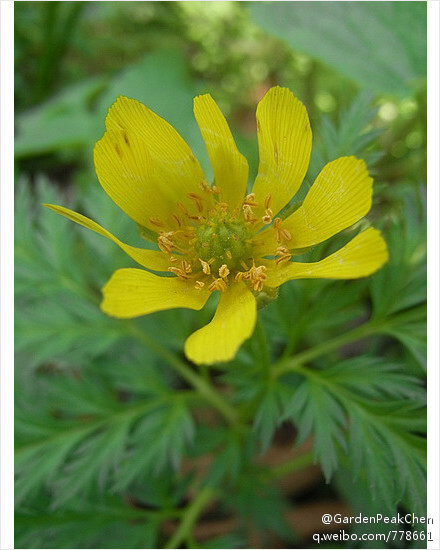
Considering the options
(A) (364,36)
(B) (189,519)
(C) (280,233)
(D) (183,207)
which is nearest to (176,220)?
(D) (183,207)

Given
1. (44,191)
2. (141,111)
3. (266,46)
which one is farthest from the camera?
(266,46)

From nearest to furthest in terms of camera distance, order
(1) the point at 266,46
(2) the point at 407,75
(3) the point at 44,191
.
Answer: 1. (3) the point at 44,191
2. (2) the point at 407,75
3. (1) the point at 266,46

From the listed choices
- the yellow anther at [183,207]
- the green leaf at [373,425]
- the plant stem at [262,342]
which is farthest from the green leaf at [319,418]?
the yellow anther at [183,207]

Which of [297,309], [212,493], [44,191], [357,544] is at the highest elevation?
[44,191]

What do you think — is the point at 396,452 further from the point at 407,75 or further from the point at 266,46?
the point at 266,46

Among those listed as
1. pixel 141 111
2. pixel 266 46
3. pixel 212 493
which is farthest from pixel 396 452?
pixel 266 46

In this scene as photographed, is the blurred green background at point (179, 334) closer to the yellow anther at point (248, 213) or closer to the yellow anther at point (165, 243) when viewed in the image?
the yellow anther at point (248, 213)

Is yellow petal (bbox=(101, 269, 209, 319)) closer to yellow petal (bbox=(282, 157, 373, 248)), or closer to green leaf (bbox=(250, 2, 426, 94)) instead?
yellow petal (bbox=(282, 157, 373, 248))
